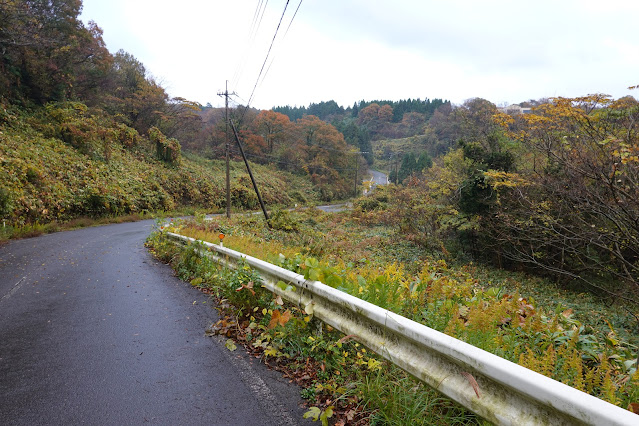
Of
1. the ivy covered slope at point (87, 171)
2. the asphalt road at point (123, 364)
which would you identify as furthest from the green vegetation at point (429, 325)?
the ivy covered slope at point (87, 171)

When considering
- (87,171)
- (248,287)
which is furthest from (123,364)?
(87,171)

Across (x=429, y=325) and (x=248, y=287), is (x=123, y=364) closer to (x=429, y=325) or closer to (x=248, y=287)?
(x=248, y=287)

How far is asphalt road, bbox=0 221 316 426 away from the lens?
260 cm

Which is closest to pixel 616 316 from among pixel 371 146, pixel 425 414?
pixel 425 414

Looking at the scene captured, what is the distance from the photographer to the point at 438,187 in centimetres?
2270

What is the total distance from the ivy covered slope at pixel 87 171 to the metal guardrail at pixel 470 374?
16.7 m

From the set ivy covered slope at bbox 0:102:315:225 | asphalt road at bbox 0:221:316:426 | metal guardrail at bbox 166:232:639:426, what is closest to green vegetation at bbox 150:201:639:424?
metal guardrail at bbox 166:232:639:426

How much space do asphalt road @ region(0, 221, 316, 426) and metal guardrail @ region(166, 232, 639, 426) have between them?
0.78m

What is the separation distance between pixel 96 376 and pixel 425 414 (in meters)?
2.76

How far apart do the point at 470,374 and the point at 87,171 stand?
25.2m

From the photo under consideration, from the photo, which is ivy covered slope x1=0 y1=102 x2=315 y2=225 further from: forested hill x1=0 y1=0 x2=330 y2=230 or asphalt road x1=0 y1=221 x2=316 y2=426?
asphalt road x1=0 y1=221 x2=316 y2=426

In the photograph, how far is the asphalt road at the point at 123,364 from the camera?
2.60 metres

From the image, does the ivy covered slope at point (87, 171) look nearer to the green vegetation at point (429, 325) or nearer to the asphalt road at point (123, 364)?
the asphalt road at point (123, 364)

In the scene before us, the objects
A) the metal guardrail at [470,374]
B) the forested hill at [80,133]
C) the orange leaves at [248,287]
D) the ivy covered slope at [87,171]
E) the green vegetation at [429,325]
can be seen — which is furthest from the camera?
the forested hill at [80,133]
